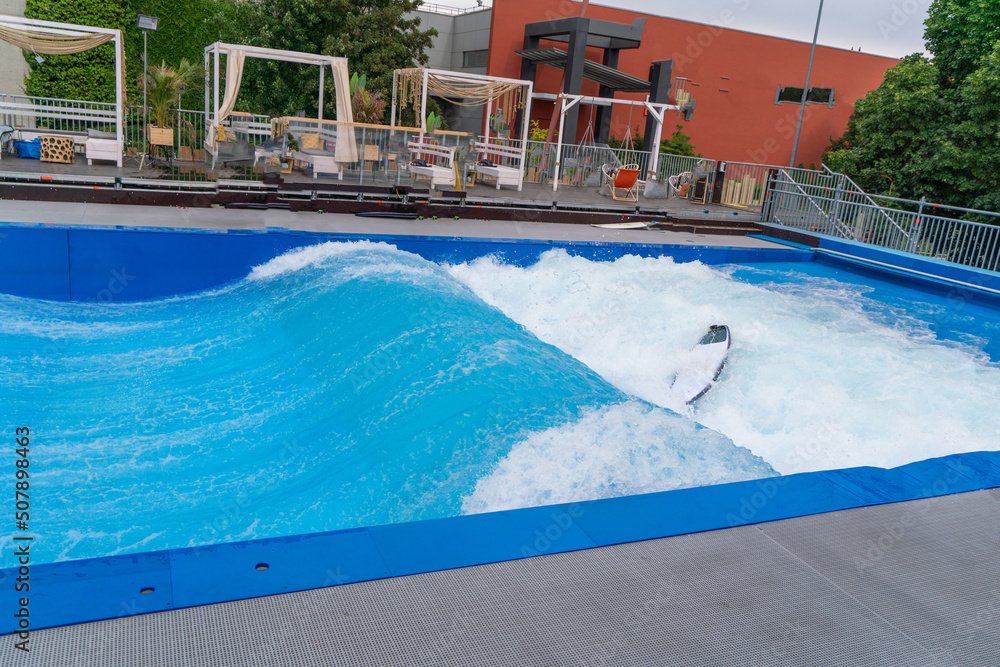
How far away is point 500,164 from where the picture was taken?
15086 mm

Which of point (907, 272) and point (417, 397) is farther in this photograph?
point (907, 272)

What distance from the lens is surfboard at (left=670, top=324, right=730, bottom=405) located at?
663cm

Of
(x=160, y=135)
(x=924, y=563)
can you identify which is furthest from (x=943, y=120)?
(x=924, y=563)

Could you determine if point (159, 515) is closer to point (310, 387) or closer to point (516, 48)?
point (310, 387)

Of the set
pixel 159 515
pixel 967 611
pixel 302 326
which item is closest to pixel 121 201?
pixel 302 326

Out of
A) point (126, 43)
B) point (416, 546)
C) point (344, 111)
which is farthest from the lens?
point (126, 43)

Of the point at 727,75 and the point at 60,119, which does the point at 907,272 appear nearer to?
the point at 727,75

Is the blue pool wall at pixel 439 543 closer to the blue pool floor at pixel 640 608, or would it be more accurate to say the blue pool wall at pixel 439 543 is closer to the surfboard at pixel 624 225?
the blue pool floor at pixel 640 608

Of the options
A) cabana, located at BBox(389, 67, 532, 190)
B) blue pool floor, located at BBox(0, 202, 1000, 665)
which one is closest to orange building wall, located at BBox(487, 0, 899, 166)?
cabana, located at BBox(389, 67, 532, 190)

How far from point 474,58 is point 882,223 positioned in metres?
13.5

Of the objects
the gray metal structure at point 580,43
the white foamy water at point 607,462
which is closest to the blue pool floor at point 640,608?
the white foamy water at point 607,462

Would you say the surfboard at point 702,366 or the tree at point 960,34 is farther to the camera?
the tree at point 960,34

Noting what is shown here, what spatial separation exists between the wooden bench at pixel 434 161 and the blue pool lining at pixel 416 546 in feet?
30.4

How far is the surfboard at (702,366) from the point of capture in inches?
261
